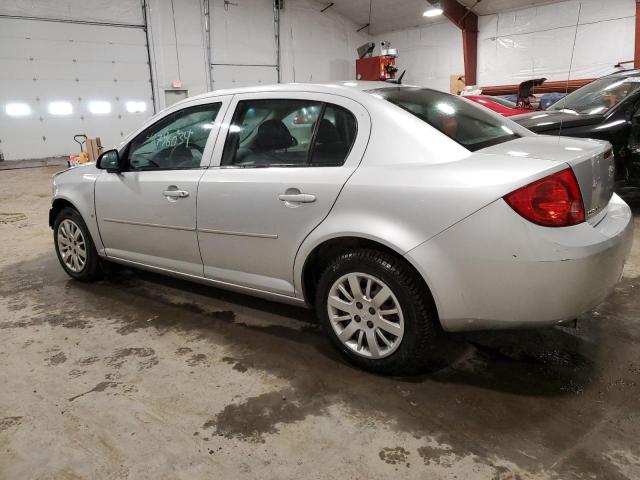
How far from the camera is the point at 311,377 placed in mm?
2252

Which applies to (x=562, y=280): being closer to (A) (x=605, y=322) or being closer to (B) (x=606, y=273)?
(B) (x=606, y=273)

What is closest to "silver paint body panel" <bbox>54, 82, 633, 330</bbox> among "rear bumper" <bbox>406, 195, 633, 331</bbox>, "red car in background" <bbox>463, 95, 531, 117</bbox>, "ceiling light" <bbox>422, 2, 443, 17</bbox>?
"rear bumper" <bbox>406, 195, 633, 331</bbox>

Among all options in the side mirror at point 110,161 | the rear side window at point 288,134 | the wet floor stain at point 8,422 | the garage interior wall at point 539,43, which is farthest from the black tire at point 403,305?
the garage interior wall at point 539,43

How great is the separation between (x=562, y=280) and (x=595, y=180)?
51 centimetres

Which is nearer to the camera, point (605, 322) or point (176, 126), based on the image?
point (605, 322)

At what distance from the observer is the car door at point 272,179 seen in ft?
7.22

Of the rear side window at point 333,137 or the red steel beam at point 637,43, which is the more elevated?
the red steel beam at point 637,43

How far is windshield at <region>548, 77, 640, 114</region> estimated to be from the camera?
4906mm

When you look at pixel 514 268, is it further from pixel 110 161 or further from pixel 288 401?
pixel 110 161

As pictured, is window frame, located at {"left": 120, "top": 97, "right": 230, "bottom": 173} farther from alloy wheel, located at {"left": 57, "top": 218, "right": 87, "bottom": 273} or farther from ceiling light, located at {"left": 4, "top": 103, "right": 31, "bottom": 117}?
ceiling light, located at {"left": 4, "top": 103, "right": 31, "bottom": 117}

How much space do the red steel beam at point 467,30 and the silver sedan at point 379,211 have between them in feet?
40.7

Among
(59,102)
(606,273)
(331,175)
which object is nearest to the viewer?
(606,273)

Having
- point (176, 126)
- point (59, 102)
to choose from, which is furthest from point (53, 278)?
point (59, 102)

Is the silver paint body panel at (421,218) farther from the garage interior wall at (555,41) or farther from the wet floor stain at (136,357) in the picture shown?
the garage interior wall at (555,41)
